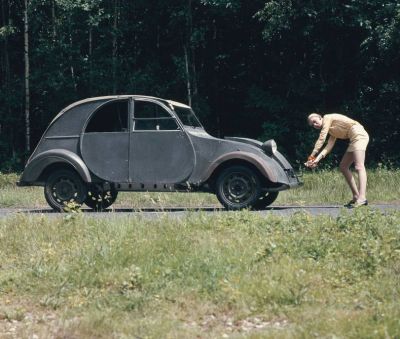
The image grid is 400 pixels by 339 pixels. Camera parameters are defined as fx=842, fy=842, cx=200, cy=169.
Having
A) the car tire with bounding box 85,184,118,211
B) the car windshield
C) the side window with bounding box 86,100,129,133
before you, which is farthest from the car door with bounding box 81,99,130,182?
the car windshield

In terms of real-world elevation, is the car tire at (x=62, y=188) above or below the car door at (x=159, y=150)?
below

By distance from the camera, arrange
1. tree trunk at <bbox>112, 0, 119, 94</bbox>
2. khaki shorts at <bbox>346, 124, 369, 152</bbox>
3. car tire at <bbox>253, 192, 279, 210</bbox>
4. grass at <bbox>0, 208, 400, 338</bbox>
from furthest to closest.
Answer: tree trunk at <bbox>112, 0, 119, 94</bbox> < car tire at <bbox>253, 192, 279, 210</bbox> < khaki shorts at <bbox>346, 124, 369, 152</bbox> < grass at <bbox>0, 208, 400, 338</bbox>

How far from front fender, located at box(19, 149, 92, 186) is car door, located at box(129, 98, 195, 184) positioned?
0.77 metres

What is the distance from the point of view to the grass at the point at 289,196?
15.4 metres

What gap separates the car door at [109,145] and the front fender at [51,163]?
164 mm

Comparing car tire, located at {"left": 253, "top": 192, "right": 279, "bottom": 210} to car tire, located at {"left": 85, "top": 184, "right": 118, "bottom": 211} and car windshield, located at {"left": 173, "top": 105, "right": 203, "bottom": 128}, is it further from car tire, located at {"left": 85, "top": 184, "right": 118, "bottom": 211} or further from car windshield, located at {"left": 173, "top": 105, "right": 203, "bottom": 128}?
car tire, located at {"left": 85, "top": 184, "right": 118, "bottom": 211}

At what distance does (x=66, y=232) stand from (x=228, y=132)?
68.7 ft

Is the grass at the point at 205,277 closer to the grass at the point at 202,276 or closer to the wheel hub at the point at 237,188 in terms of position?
the grass at the point at 202,276

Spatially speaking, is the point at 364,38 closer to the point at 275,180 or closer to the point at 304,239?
the point at 275,180

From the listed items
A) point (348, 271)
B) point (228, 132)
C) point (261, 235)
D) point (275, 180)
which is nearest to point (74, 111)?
point (275, 180)

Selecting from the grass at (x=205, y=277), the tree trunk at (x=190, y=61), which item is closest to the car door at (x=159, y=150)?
the grass at (x=205, y=277)

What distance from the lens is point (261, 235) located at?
29.1ft

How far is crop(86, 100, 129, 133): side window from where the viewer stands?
1378 cm

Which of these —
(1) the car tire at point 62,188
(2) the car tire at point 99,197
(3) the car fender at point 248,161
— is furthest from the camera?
(2) the car tire at point 99,197
